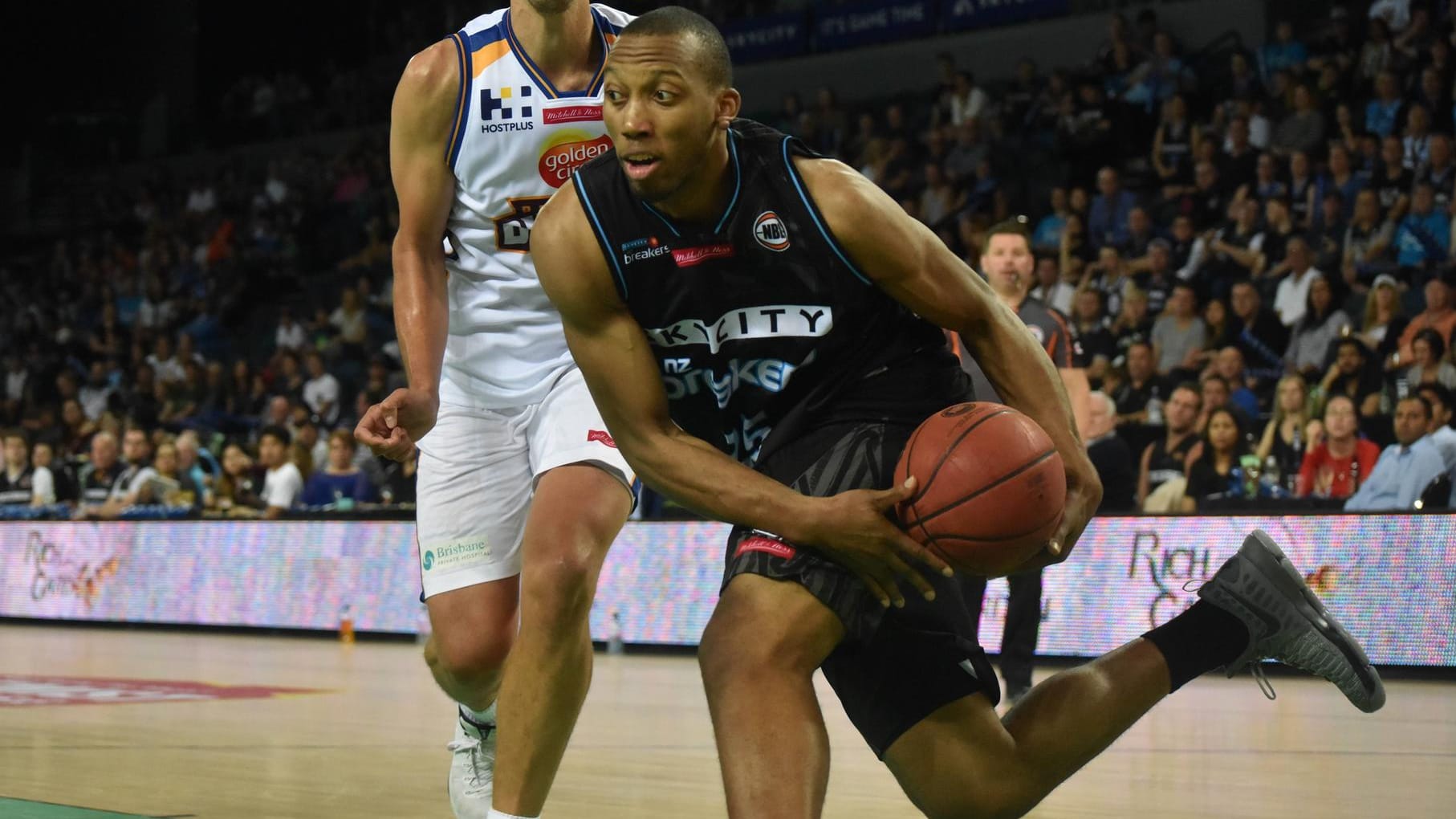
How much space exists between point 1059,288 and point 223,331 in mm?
11278

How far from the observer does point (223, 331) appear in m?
19.9

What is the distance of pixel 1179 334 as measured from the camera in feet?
37.3

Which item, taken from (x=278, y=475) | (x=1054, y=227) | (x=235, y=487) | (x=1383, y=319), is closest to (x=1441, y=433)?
(x=1383, y=319)

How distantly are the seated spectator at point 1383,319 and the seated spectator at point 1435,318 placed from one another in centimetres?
7

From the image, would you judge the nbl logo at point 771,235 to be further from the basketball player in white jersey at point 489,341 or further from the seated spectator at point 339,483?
the seated spectator at point 339,483

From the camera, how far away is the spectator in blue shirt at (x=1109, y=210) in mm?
12992

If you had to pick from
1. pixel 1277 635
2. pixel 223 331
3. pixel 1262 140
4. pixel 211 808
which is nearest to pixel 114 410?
pixel 223 331

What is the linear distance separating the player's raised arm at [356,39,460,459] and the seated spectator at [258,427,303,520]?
825 cm

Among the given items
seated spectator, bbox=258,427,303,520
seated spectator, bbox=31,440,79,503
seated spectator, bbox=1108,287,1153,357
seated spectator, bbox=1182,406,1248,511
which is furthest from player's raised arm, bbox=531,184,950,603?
seated spectator, bbox=31,440,79,503

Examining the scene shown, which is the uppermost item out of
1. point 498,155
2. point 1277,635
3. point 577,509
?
point 498,155

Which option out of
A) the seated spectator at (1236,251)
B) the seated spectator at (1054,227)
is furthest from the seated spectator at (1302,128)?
the seated spectator at (1054,227)

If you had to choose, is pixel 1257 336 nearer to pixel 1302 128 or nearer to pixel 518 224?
pixel 1302 128

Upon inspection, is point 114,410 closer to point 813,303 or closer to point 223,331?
point 223,331

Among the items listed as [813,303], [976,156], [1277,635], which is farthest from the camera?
[976,156]
